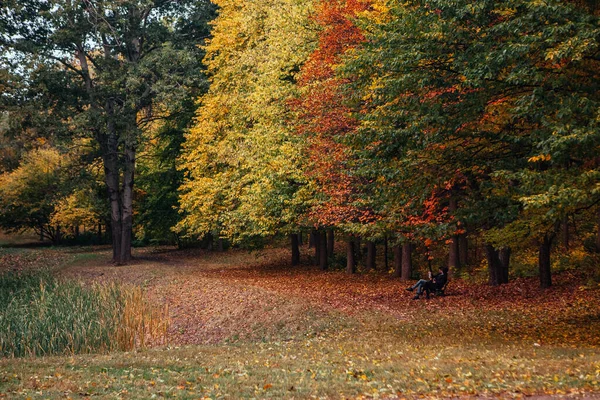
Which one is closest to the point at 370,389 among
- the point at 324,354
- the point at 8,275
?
the point at 324,354

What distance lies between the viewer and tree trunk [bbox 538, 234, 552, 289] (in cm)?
1700

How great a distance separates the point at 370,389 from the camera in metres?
7.75

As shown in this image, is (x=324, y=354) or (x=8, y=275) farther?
(x=8, y=275)

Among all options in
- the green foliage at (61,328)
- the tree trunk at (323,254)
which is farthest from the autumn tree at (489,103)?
the tree trunk at (323,254)

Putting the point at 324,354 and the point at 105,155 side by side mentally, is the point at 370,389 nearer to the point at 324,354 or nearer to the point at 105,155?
the point at 324,354

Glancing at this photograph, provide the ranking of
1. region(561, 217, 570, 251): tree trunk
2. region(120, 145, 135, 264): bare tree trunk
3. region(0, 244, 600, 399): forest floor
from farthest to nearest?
1. region(120, 145, 135, 264): bare tree trunk
2. region(561, 217, 570, 251): tree trunk
3. region(0, 244, 600, 399): forest floor

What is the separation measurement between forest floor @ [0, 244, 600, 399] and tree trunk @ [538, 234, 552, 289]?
31 centimetres

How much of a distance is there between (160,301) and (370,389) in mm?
14257

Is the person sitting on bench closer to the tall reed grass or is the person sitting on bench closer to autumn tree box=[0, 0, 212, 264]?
the tall reed grass

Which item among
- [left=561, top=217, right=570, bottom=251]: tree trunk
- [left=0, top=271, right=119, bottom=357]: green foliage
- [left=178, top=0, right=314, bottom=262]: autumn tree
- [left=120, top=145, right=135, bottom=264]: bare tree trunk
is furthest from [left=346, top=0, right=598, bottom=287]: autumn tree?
[left=120, top=145, right=135, bottom=264]: bare tree trunk

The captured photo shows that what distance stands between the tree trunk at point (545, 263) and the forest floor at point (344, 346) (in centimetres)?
31

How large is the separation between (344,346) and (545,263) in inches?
326

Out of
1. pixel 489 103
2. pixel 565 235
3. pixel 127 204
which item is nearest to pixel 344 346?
pixel 489 103

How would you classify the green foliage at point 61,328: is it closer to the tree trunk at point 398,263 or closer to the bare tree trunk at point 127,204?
the tree trunk at point 398,263
